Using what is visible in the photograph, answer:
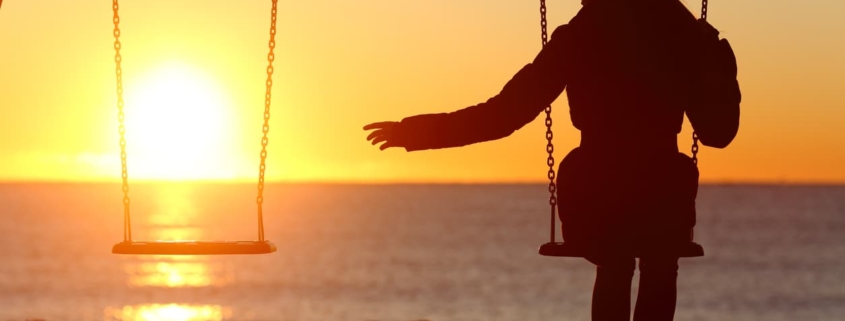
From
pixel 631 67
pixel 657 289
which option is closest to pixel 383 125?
pixel 631 67

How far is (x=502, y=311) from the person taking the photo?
43375mm

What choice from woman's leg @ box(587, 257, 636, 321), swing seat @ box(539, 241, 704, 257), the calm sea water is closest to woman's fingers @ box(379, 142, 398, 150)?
swing seat @ box(539, 241, 704, 257)

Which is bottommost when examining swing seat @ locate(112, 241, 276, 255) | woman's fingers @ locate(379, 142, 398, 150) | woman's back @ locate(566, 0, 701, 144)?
swing seat @ locate(112, 241, 276, 255)

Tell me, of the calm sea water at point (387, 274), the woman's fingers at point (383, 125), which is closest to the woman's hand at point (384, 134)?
the woman's fingers at point (383, 125)

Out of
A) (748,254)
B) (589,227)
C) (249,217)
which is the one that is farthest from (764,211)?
(589,227)

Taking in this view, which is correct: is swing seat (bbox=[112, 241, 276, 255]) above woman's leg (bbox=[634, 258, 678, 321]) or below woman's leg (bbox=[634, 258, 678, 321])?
above

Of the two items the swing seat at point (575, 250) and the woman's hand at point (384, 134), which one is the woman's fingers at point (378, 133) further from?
the swing seat at point (575, 250)

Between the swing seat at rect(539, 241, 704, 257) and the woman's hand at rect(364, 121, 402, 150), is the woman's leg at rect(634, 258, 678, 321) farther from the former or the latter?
the woman's hand at rect(364, 121, 402, 150)

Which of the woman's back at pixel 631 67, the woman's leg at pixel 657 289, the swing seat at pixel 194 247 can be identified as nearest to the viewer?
the woman's back at pixel 631 67

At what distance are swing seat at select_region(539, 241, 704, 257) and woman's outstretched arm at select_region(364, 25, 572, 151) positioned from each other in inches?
25.2

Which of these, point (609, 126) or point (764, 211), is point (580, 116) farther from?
point (764, 211)

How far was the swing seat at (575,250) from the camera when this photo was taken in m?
8.05

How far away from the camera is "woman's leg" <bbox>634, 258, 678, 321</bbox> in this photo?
812 cm

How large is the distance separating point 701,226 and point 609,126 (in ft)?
295
